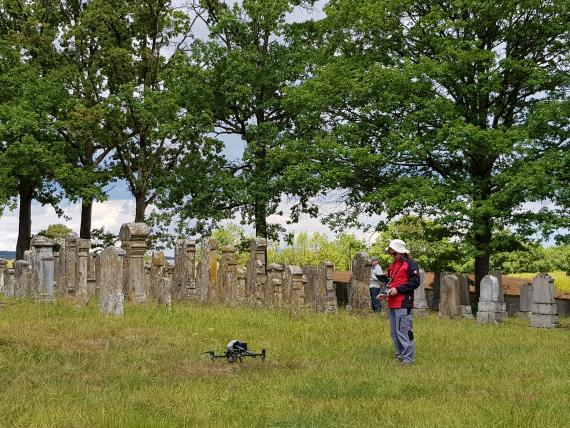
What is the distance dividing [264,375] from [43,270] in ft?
38.6

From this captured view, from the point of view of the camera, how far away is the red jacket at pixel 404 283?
1144 centimetres

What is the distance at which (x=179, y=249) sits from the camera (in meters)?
23.8

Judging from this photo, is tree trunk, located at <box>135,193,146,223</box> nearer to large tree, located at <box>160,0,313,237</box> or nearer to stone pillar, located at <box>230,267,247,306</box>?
large tree, located at <box>160,0,313,237</box>

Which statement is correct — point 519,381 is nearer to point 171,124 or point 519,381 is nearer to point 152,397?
point 152,397

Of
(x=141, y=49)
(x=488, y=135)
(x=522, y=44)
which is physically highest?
(x=141, y=49)

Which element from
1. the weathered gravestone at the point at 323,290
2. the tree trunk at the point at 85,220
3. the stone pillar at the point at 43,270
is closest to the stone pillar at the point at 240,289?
the weathered gravestone at the point at 323,290

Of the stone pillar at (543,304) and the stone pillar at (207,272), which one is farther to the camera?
the stone pillar at (207,272)

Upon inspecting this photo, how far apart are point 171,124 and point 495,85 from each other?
1337 centimetres

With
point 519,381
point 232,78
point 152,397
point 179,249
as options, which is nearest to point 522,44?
point 232,78

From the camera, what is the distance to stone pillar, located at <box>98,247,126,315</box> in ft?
52.5

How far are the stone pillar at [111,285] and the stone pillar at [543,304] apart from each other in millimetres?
10520

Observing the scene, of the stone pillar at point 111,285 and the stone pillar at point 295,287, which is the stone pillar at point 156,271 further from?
the stone pillar at point 111,285

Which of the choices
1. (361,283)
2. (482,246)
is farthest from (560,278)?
(361,283)

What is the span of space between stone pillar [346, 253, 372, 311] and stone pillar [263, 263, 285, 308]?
2062mm
